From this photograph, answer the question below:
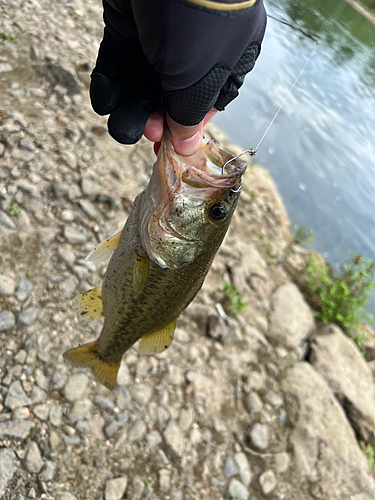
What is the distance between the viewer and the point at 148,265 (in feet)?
6.95

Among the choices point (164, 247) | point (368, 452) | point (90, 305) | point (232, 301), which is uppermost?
point (164, 247)

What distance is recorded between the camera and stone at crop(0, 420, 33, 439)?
2516 millimetres

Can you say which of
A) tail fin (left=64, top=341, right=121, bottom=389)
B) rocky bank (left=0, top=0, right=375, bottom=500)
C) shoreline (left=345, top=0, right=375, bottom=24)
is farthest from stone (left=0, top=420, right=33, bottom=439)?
shoreline (left=345, top=0, right=375, bottom=24)

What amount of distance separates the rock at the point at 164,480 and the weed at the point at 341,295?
3409 millimetres

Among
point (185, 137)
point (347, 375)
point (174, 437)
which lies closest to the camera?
point (185, 137)

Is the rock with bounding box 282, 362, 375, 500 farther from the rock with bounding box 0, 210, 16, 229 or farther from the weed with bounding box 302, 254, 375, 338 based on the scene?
the rock with bounding box 0, 210, 16, 229

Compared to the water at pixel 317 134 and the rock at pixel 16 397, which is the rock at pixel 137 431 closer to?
the rock at pixel 16 397

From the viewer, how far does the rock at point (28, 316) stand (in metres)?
2.97

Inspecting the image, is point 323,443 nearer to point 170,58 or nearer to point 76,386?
point 76,386

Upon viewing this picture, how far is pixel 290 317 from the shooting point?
198 inches

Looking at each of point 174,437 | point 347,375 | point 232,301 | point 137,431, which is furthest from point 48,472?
point 347,375

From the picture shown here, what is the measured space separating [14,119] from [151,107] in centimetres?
292

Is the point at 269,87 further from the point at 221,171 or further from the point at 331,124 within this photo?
the point at 221,171

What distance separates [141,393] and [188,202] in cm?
197
